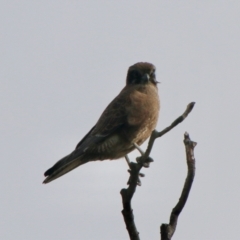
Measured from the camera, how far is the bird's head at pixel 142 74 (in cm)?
886

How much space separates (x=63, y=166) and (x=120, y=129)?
1.10 meters

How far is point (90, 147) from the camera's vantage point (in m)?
7.69

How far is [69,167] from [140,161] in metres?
2.22

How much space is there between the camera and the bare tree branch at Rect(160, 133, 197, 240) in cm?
430

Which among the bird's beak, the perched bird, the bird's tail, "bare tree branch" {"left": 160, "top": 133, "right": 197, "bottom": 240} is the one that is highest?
the bird's beak

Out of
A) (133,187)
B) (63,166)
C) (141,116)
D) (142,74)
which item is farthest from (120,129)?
(133,187)

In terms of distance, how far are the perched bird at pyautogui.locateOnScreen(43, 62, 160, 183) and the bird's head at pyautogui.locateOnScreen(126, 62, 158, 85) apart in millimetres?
435

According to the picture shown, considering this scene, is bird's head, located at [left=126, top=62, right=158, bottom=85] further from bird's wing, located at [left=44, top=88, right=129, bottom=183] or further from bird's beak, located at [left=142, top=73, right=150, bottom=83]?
bird's wing, located at [left=44, top=88, right=129, bottom=183]

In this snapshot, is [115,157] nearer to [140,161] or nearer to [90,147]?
[90,147]

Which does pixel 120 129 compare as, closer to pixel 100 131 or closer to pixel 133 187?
pixel 100 131

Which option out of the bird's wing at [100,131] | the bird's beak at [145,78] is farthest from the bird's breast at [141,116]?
the bird's beak at [145,78]

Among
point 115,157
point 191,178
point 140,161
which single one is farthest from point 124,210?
point 115,157

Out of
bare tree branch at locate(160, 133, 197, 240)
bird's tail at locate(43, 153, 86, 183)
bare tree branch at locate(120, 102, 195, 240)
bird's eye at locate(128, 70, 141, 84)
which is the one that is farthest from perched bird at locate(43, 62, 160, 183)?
bare tree branch at locate(160, 133, 197, 240)

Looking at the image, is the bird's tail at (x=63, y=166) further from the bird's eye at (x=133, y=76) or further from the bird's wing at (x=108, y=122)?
the bird's eye at (x=133, y=76)
